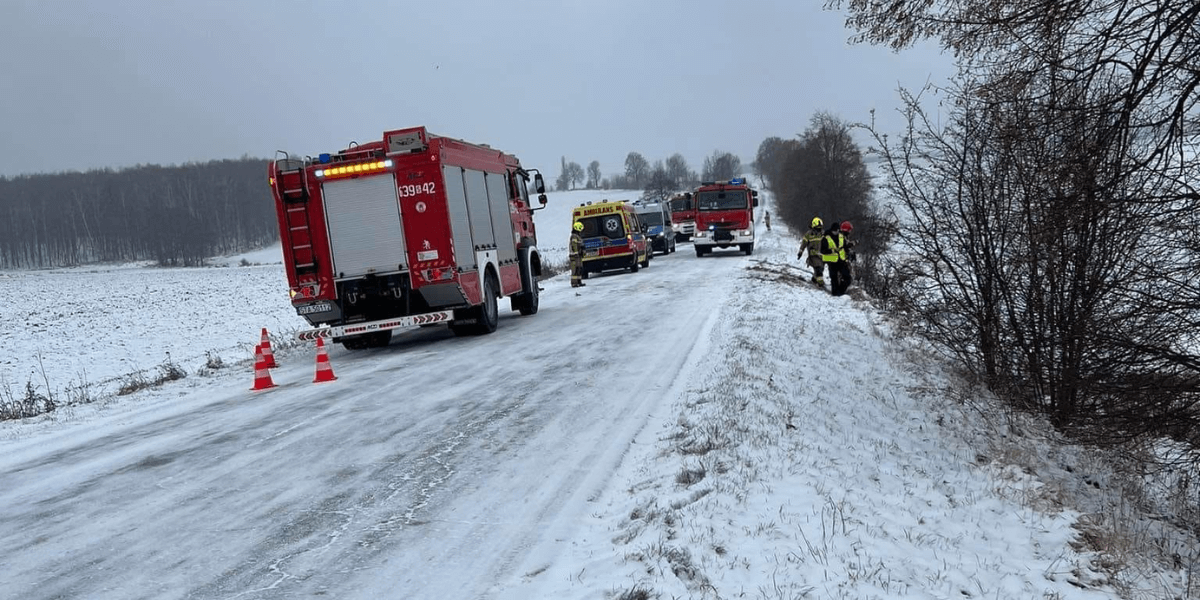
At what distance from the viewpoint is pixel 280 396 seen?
389 inches

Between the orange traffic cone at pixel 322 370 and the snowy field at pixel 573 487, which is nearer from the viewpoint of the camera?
the snowy field at pixel 573 487

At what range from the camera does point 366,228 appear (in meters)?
13.0

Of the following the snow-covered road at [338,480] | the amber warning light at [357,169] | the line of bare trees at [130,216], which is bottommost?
the snow-covered road at [338,480]

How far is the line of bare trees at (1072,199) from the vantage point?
20.9 ft

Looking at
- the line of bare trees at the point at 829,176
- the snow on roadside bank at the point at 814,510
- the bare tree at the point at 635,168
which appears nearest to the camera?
the snow on roadside bank at the point at 814,510

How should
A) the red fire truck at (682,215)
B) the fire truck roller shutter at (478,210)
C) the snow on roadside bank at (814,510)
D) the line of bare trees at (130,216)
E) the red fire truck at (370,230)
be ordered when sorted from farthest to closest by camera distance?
the line of bare trees at (130,216) < the red fire truck at (682,215) < the fire truck roller shutter at (478,210) < the red fire truck at (370,230) < the snow on roadside bank at (814,510)

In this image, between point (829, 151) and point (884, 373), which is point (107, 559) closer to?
point (884, 373)

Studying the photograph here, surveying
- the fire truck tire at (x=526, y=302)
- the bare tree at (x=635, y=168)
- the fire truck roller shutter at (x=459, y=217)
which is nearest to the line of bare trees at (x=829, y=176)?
the fire truck tire at (x=526, y=302)

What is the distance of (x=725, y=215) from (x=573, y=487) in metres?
29.5

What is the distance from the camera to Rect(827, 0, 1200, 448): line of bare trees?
20.9ft

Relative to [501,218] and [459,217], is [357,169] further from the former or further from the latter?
[501,218]

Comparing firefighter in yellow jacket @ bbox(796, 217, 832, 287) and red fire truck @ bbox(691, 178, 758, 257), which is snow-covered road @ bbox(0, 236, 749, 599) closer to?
firefighter in yellow jacket @ bbox(796, 217, 832, 287)

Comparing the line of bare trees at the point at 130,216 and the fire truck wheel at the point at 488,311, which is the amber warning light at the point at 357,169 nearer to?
the fire truck wheel at the point at 488,311

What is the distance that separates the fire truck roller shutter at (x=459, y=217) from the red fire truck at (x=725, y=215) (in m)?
21.6
